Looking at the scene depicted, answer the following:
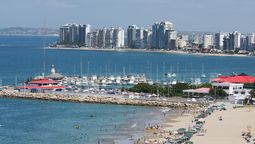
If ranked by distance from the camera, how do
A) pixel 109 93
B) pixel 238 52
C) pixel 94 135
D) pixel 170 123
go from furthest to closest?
pixel 238 52 → pixel 109 93 → pixel 170 123 → pixel 94 135

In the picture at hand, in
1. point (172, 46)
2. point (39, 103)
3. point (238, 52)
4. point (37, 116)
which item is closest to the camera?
point (37, 116)

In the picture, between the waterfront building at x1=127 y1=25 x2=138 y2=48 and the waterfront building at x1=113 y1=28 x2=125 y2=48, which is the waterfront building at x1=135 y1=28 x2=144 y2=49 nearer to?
the waterfront building at x1=127 y1=25 x2=138 y2=48

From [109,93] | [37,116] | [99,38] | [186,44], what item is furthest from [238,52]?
[37,116]

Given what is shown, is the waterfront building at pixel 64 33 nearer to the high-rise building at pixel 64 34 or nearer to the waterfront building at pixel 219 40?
the high-rise building at pixel 64 34

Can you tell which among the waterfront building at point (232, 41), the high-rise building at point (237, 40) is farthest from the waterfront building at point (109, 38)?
the high-rise building at point (237, 40)

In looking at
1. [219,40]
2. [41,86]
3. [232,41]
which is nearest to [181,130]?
[41,86]

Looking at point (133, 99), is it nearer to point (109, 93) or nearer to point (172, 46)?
point (109, 93)
